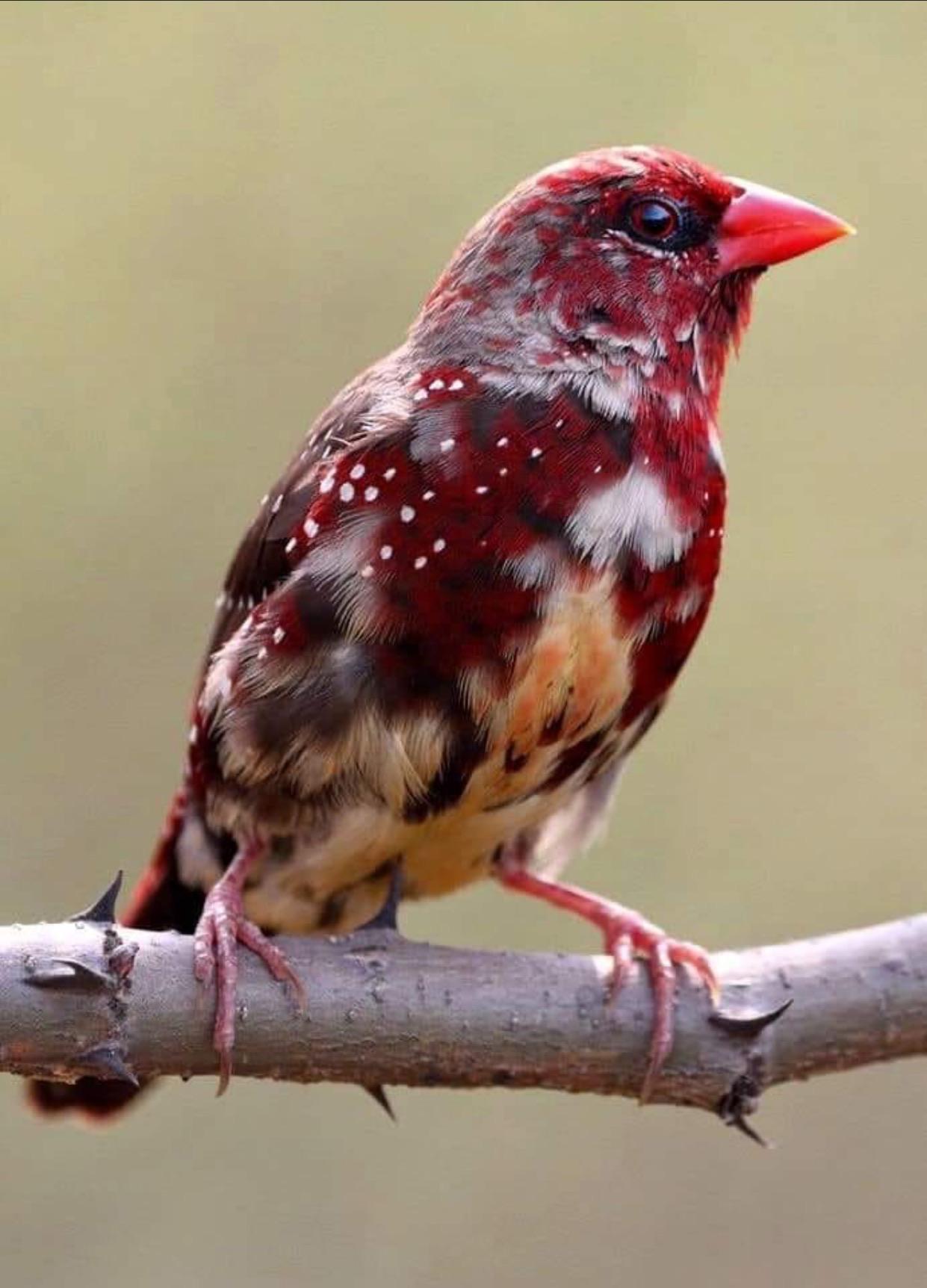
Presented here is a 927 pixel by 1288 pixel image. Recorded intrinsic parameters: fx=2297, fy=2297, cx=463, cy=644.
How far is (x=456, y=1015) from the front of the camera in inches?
137

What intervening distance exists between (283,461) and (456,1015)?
9.80 ft

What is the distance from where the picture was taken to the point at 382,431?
3895 millimetres

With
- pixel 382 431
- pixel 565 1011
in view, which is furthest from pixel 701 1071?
pixel 382 431

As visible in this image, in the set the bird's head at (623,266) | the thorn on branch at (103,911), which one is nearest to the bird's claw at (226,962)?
the thorn on branch at (103,911)

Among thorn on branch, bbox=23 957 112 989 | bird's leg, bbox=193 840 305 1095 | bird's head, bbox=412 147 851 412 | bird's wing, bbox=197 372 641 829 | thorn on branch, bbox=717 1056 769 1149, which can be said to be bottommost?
thorn on branch, bbox=717 1056 769 1149

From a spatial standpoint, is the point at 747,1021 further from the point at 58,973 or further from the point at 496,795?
the point at 58,973

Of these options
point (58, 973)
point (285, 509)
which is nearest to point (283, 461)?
point (285, 509)

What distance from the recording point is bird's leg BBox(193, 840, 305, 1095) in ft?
11.1

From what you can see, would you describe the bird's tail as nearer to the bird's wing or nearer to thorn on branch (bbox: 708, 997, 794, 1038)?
the bird's wing

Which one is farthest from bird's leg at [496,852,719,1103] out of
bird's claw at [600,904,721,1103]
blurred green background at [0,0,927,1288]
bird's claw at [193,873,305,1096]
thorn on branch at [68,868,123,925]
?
blurred green background at [0,0,927,1288]

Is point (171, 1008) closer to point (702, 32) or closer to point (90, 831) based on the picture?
point (90, 831)

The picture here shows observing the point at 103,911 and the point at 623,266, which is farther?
the point at 623,266

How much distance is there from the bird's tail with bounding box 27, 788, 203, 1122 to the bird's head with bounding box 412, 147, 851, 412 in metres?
1.06

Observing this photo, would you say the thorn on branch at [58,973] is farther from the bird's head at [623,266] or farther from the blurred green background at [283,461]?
the blurred green background at [283,461]
